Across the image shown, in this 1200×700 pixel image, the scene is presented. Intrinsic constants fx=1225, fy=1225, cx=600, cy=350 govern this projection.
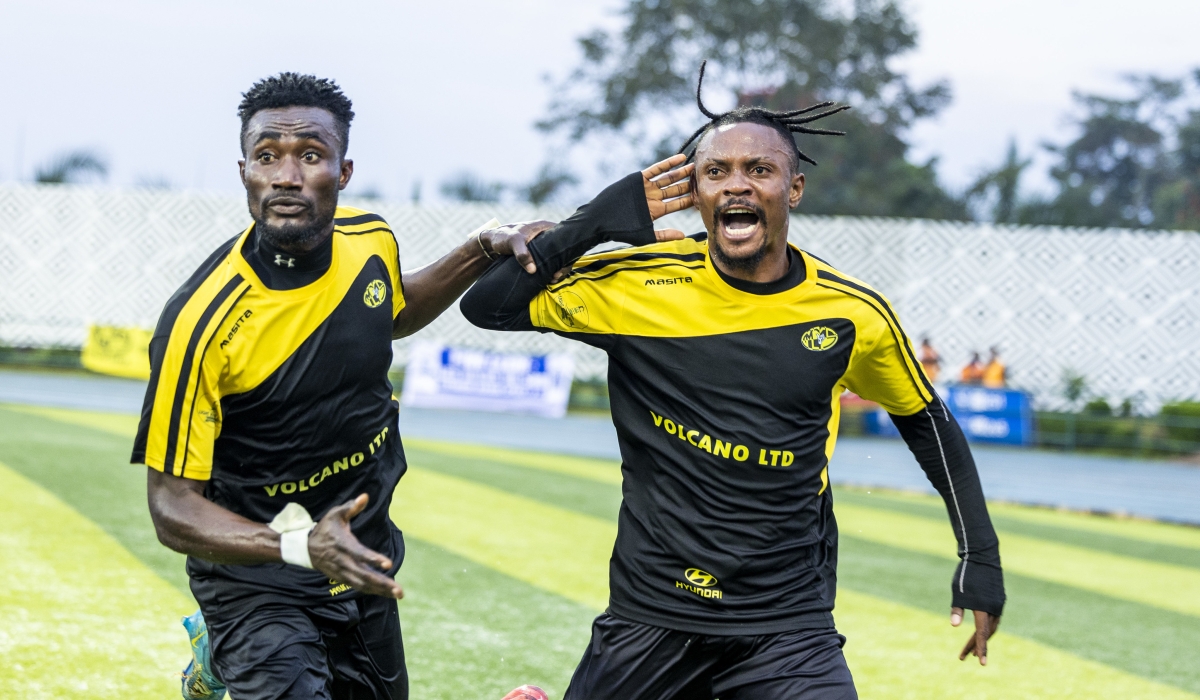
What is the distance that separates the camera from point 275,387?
363 centimetres

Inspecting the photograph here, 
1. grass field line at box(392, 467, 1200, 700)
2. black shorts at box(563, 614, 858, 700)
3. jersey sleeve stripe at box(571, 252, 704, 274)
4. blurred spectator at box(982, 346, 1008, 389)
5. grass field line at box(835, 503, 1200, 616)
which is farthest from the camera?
blurred spectator at box(982, 346, 1008, 389)

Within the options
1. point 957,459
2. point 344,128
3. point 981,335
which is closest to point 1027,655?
point 957,459

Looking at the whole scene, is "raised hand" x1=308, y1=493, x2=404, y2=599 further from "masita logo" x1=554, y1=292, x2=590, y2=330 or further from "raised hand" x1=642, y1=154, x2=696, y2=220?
"raised hand" x1=642, y1=154, x2=696, y2=220

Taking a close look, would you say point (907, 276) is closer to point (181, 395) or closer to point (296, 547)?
point (181, 395)

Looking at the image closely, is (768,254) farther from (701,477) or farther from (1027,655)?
(1027,655)

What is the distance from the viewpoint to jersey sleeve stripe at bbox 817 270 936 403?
3928 millimetres

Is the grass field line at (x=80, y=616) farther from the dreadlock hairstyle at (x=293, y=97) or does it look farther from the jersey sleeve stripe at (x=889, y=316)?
the jersey sleeve stripe at (x=889, y=316)

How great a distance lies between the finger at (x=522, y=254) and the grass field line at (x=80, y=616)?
2.81 meters

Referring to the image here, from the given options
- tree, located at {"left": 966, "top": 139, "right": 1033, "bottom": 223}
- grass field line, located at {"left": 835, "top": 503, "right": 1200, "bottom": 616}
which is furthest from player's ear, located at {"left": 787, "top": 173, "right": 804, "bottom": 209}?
tree, located at {"left": 966, "top": 139, "right": 1033, "bottom": 223}

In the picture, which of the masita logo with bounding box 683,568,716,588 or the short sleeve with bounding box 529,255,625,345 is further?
the short sleeve with bounding box 529,255,625,345

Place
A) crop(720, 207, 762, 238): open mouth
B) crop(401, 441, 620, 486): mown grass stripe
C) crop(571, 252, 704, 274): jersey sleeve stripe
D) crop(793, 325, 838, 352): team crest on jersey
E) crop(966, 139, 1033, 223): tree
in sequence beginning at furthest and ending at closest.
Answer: crop(966, 139, 1033, 223): tree → crop(401, 441, 620, 486): mown grass stripe → crop(571, 252, 704, 274): jersey sleeve stripe → crop(793, 325, 838, 352): team crest on jersey → crop(720, 207, 762, 238): open mouth

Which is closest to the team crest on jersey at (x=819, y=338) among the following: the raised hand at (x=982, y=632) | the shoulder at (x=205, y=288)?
the raised hand at (x=982, y=632)

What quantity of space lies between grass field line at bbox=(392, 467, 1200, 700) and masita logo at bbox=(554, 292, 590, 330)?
139 inches

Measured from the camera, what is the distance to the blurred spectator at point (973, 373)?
21891mm
